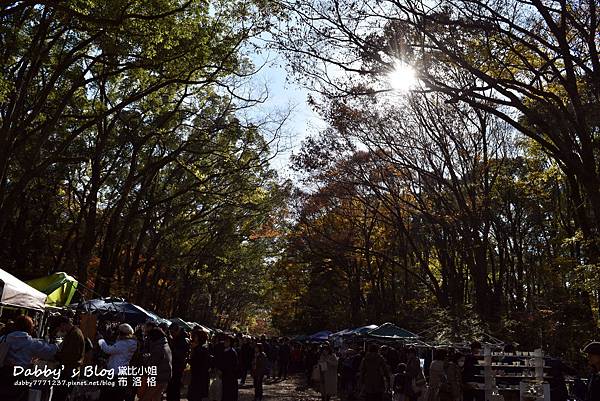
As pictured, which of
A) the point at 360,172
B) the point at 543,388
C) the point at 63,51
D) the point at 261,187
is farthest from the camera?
the point at 261,187

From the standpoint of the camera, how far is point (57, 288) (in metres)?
11.1

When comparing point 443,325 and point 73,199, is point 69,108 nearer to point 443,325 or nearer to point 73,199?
point 73,199

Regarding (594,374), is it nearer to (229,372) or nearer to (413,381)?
(229,372)

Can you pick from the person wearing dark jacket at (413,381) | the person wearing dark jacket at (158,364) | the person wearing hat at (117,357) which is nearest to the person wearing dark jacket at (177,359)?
the person wearing dark jacket at (158,364)

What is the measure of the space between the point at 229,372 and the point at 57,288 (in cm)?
399

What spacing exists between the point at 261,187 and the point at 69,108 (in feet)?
28.9

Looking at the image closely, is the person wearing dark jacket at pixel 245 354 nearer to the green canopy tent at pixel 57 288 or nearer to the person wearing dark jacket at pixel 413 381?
the green canopy tent at pixel 57 288

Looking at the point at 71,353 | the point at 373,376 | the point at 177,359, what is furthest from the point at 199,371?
the point at 373,376

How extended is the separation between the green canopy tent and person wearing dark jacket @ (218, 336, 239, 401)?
3.57 meters

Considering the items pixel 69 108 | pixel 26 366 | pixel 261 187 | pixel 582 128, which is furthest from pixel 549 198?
pixel 26 366

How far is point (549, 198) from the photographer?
86.7 ft

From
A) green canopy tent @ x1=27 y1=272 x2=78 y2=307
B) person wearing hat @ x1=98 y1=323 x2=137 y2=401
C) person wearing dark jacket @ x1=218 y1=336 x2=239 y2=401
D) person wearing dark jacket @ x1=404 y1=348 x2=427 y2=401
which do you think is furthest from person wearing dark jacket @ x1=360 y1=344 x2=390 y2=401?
green canopy tent @ x1=27 y1=272 x2=78 y2=307

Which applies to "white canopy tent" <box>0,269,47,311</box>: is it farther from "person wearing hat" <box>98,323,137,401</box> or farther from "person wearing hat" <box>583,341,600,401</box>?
"person wearing hat" <box>583,341,600,401</box>

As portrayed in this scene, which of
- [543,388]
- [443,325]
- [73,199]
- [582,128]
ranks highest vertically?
[73,199]
